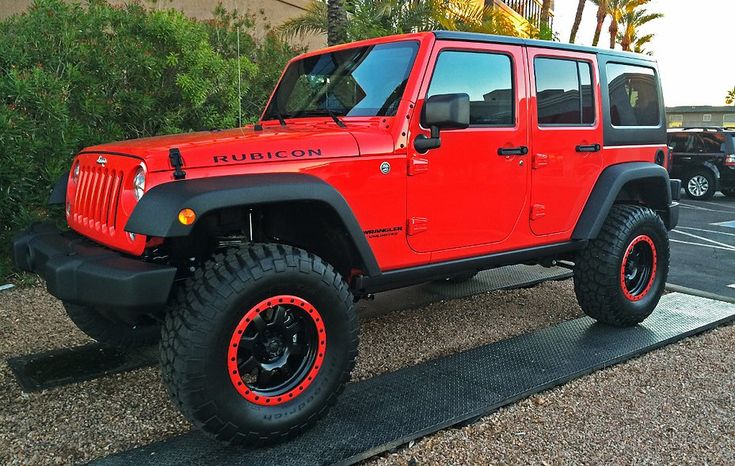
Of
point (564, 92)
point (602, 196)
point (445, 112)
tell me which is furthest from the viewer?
point (602, 196)

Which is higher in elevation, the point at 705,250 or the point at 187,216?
the point at 187,216

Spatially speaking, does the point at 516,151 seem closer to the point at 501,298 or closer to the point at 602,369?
the point at 602,369

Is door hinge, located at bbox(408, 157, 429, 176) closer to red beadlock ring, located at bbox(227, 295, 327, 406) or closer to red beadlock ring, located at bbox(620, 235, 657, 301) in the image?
red beadlock ring, located at bbox(227, 295, 327, 406)

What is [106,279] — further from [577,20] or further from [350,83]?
[577,20]

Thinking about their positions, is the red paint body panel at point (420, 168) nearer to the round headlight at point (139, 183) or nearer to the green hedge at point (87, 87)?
the round headlight at point (139, 183)

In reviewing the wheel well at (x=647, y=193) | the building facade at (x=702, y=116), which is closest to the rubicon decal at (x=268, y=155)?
the wheel well at (x=647, y=193)

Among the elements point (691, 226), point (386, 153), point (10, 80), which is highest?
point (10, 80)

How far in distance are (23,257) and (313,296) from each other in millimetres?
1558

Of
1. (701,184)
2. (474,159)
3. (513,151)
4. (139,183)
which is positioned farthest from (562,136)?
(701,184)

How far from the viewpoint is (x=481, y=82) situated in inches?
138

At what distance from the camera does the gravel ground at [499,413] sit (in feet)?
9.06

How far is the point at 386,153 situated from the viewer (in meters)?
3.04

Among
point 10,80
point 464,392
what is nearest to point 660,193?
point 464,392

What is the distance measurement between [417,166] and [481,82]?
2.44 ft
